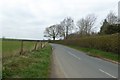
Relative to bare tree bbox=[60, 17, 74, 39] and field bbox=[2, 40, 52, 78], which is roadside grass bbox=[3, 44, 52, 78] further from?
bare tree bbox=[60, 17, 74, 39]

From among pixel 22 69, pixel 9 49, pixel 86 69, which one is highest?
pixel 9 49

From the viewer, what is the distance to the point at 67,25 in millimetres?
128125

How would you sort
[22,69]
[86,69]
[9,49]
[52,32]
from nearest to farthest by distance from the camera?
[22,69] < [9,49] < [86,69] < [52,32]

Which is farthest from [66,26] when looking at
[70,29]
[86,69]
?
[86,69]

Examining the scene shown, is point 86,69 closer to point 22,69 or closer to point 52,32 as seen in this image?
point 22,69

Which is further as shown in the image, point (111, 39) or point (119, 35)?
point (111, 39)

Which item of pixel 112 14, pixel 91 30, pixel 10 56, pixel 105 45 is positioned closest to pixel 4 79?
pixel 10 56

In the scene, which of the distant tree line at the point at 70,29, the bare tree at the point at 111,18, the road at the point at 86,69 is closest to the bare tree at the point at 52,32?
the distant tree line at the point at 70,29

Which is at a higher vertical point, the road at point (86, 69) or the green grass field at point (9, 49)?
the green grass field at point (9, 49)

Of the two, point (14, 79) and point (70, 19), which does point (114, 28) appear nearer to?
point (14, 79)

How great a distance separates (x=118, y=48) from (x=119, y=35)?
1.88 m

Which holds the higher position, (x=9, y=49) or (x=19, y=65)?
(x=9, y=49)

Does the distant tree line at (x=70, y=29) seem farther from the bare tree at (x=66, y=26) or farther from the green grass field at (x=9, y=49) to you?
the green grass field at (x=9, y=49)

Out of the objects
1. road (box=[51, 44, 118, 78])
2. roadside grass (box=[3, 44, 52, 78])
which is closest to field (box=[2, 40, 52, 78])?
roadside grass (box=[3, 44, 52, 78])
